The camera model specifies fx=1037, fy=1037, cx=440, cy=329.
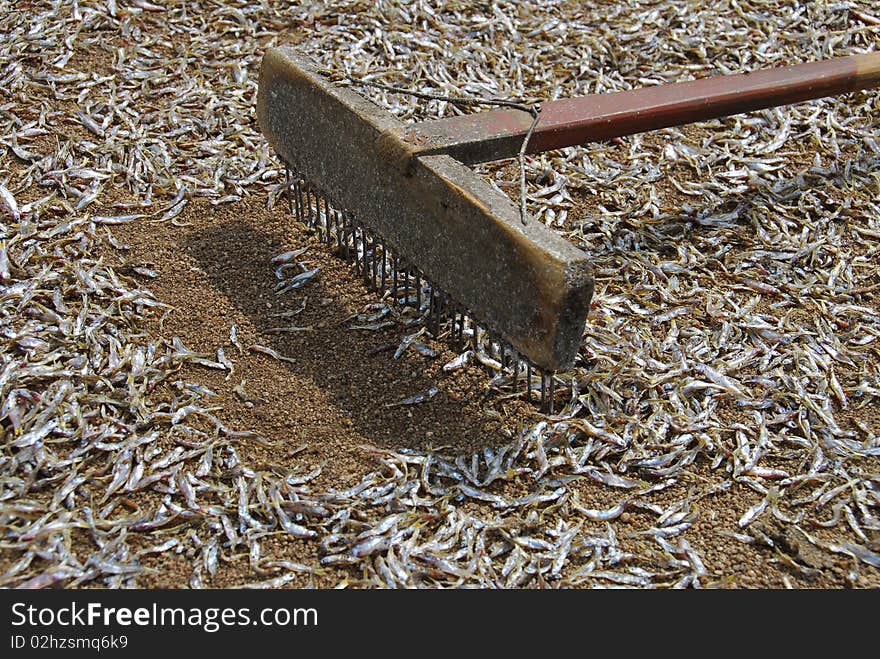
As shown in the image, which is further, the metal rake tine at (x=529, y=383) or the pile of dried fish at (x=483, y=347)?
the metal rake tine at (x=529, y=383)

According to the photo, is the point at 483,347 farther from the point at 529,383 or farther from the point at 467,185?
the point at 467,185

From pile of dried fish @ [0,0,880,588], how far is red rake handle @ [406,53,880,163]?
539 millimetres

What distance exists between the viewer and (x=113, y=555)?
107 inches

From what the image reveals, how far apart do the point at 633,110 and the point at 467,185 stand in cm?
86

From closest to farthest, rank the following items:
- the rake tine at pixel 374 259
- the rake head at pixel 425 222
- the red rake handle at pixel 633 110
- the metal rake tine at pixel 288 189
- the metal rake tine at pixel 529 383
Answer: the rake head at pixel 425 222
the metal rake tine at pixel 529 383
the red rake handle at pixel 633 110
the rake tine at pixel 374 259
the metal rake tine at pixel 288 189

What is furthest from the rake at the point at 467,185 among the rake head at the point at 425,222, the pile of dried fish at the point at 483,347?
the pile of dried fish at the point at 483,347

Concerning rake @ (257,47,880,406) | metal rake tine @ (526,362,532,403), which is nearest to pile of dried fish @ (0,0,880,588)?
metal rake tine @ (526,362,532,403)

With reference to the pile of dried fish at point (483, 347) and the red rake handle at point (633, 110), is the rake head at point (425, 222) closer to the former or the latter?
the red rake handle at point (633, 110)

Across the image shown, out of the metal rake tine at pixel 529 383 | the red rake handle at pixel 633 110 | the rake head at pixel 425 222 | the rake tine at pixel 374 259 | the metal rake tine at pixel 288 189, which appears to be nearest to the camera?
the rake head at pixel 425 222

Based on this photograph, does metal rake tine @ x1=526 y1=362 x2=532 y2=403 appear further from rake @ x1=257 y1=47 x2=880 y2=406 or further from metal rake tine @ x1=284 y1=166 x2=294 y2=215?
metal rake tine @ x1=284 y1=166 x2=294 y2=215

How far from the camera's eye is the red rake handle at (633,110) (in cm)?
333

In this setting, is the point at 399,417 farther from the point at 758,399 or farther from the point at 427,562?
the point at 758,399

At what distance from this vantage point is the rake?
287 centimetres

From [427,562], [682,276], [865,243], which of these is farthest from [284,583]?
[865,243]
